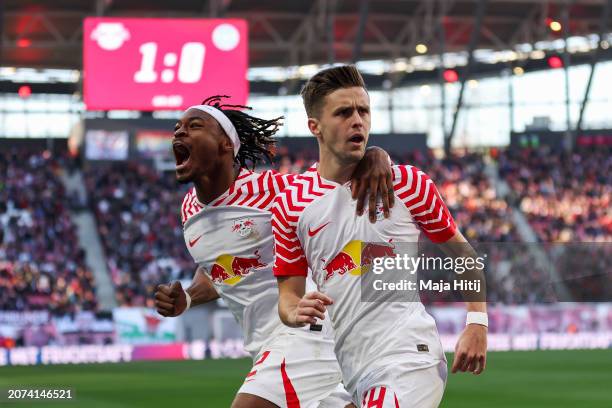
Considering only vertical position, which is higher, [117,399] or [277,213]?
[277,213]

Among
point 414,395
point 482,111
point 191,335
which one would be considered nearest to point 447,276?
point 414,395

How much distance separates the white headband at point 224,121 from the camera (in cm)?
727

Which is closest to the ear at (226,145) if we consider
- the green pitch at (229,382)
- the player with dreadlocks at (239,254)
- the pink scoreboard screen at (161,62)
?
the player with dreadlocks at (239,254)

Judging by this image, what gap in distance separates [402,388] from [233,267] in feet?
6.72

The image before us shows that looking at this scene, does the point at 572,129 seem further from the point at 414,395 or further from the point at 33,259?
the point at 414,395

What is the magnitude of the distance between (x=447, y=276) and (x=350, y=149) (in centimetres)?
77

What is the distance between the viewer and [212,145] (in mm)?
7160

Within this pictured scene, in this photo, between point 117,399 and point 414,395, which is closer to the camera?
point 414,395

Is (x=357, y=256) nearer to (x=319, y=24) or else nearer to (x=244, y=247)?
(x=244, y=247)

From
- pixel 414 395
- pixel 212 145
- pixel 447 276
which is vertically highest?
pixel 212 145

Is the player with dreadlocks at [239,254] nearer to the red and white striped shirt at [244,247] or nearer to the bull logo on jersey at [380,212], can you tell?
the red and white striped shirt at [244,247]

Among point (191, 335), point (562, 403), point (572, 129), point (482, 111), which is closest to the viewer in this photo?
point (562, 403)

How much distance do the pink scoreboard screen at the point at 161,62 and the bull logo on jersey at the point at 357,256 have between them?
89.8 feet

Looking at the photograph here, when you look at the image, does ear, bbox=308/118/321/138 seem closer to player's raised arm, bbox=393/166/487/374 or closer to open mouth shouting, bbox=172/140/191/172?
player's raised arm, bbox=393/166/487/374
